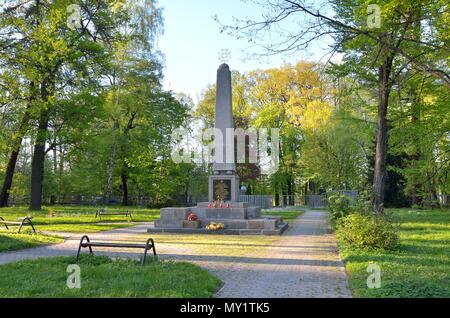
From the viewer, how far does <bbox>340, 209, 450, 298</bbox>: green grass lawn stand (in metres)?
6.57

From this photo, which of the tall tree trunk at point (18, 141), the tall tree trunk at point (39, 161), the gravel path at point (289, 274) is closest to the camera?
the gravel path at point (289, 274)

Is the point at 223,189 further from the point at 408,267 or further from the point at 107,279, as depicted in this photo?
the point at 107,279

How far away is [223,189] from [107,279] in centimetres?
1309

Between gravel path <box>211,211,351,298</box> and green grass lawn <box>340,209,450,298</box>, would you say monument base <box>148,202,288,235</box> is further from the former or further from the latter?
green grass lawn <box>340,209,450,298</box>

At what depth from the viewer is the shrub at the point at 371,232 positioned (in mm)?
11547

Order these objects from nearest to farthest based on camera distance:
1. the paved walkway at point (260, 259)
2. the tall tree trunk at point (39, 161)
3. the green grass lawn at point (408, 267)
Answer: the green grass lawn at point (408, 267) → the paved walkway at point (260, 259) → the tall tree trunk at point (39, 161)

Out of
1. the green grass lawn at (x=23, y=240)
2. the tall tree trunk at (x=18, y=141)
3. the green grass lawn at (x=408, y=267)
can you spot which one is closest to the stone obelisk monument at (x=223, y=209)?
the green grass lawn at (x=23, y=240)

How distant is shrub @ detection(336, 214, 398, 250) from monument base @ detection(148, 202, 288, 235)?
467cm

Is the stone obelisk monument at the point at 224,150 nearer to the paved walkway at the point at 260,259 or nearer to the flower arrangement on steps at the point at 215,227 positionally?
the flower arrangement on steps at the point at 215,227

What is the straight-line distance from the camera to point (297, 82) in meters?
44.4

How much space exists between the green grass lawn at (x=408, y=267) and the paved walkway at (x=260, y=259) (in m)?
0.31

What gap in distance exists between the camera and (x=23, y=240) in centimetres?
1275

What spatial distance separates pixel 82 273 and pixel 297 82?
1542 inches
